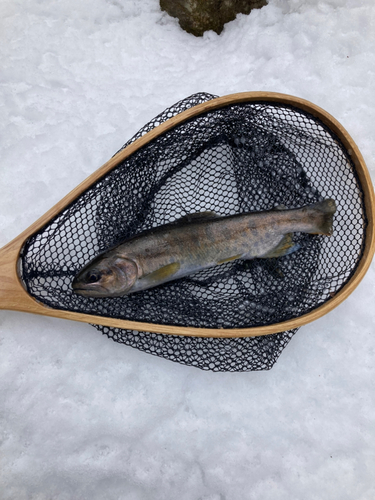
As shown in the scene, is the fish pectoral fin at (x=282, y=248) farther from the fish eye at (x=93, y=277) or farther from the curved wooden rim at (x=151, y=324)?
the fish eye at (x=93, y=277)

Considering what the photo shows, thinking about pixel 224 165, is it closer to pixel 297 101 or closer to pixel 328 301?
pixel 297 101

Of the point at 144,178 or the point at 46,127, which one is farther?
the point at 46,127

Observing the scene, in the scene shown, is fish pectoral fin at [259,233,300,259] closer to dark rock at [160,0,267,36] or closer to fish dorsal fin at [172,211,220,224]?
fish dorsal fin at [172,211,220,224]

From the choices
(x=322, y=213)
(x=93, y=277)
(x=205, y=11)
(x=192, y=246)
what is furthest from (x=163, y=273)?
(x=205, y=11)

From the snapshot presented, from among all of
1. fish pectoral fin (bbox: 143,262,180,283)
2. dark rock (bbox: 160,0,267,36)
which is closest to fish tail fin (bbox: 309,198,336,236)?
fish pectoral fin (bbox: 143,262,180,283)

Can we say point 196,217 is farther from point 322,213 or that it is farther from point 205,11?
point 205,11

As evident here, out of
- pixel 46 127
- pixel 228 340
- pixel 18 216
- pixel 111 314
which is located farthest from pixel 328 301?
pixel 46 127
